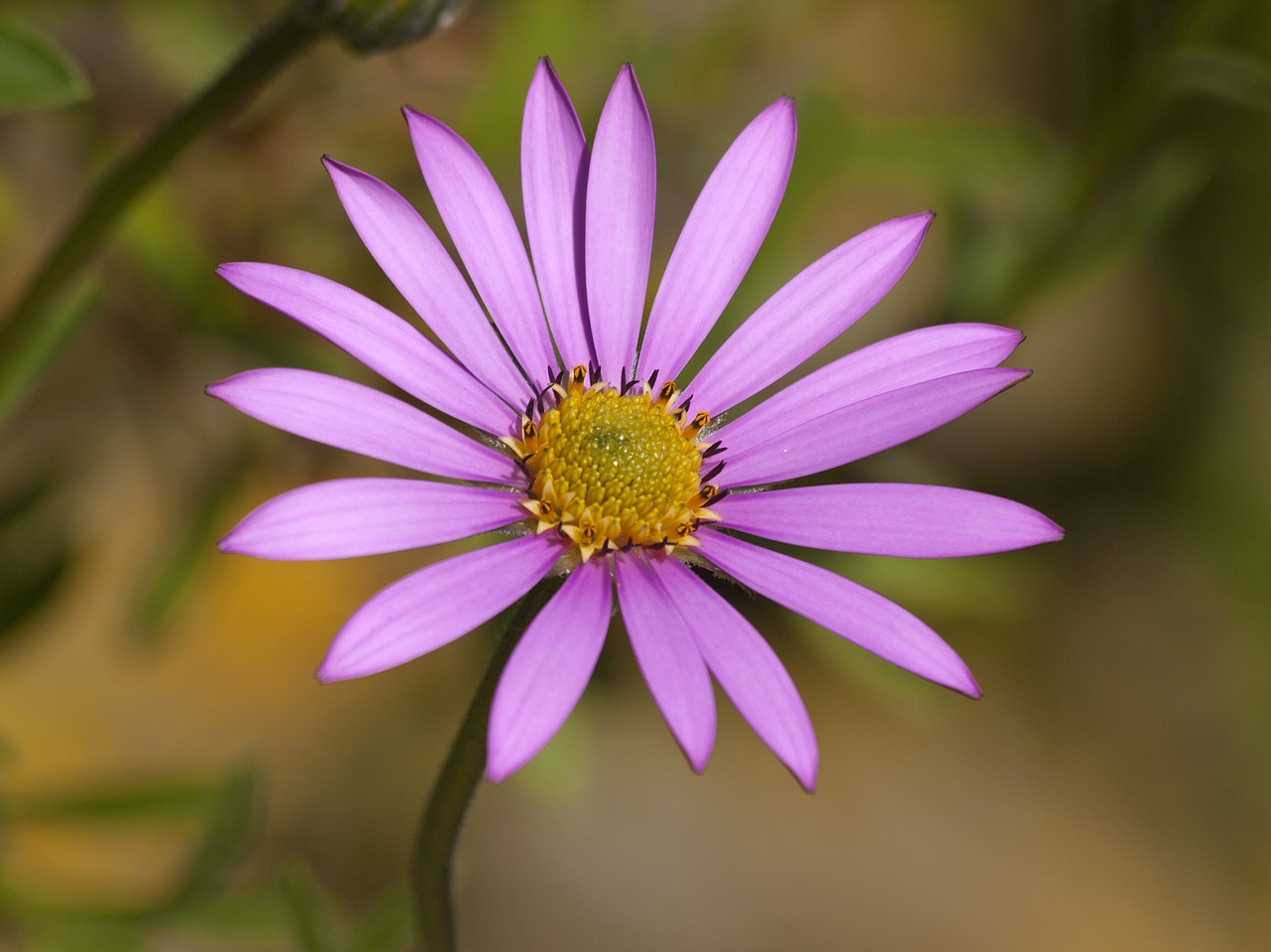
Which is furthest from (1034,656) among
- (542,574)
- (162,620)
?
(542,574)

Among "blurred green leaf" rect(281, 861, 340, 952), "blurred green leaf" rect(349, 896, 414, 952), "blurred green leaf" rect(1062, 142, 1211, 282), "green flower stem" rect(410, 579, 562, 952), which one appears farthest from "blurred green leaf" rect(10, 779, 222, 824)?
"blurred green leaf" rect(1062, 142, 1211, 282)

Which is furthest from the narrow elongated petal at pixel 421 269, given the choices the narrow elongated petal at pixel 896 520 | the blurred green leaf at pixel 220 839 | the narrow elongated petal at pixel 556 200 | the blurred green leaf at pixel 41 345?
the blurred green leaf at pixel 220 839

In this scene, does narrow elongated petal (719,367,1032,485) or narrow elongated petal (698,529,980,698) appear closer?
narrow elongated petal (698,529,980,698)

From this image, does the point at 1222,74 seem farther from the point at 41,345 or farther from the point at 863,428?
the point at 41,345

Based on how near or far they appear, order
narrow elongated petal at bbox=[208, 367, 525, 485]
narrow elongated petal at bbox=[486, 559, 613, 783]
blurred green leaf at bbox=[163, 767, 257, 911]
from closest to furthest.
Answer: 1. narrow elongated petal at bbox=[486, 559, 613, 783]
2. narrow elongated petal at bbox=[208, 367, 525, 485]
3. blurred green leaf at bbox=[163, 767, 257, 911]

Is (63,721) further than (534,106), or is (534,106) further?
(63,721)

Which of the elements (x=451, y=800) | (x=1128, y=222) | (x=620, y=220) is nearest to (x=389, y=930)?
(x=451, y=800)

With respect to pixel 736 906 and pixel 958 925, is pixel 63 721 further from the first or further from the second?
pixel 958 925

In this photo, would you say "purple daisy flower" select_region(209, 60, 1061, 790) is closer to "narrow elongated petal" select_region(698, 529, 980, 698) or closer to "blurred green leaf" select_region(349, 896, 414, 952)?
"narrow elongated petal" select_region(698, 529, 980, 698)
